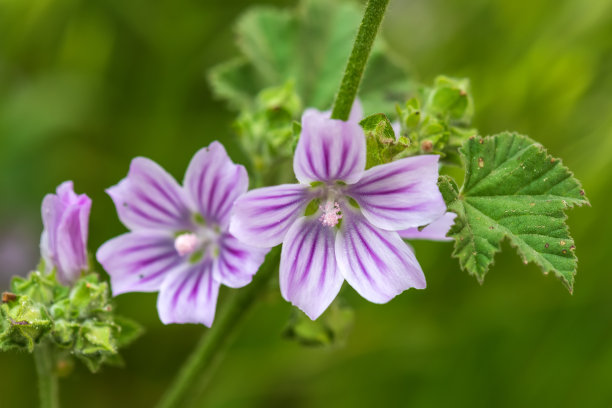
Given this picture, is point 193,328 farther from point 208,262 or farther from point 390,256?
point 390,256

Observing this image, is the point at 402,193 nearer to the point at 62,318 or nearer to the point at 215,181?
the point at 215,181

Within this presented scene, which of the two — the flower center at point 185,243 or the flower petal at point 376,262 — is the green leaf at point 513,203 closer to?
the flower petal at point 376,262

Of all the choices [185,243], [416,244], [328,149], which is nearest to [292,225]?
[328,149]

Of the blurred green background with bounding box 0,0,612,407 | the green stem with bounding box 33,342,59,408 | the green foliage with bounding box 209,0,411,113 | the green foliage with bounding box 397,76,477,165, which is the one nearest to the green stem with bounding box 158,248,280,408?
the green stem with bounding box 33,342,59,408

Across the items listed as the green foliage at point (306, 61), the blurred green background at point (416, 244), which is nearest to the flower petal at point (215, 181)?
the green foliage at point (306, 61)

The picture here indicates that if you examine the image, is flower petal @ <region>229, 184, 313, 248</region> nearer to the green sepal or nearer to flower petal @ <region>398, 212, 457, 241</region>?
flower petal @ <region>398, 212, 457, 241</region>

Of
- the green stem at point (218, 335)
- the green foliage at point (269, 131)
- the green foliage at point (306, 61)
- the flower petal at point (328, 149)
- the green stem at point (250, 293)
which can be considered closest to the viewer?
the flower petal at point (328, 149)
